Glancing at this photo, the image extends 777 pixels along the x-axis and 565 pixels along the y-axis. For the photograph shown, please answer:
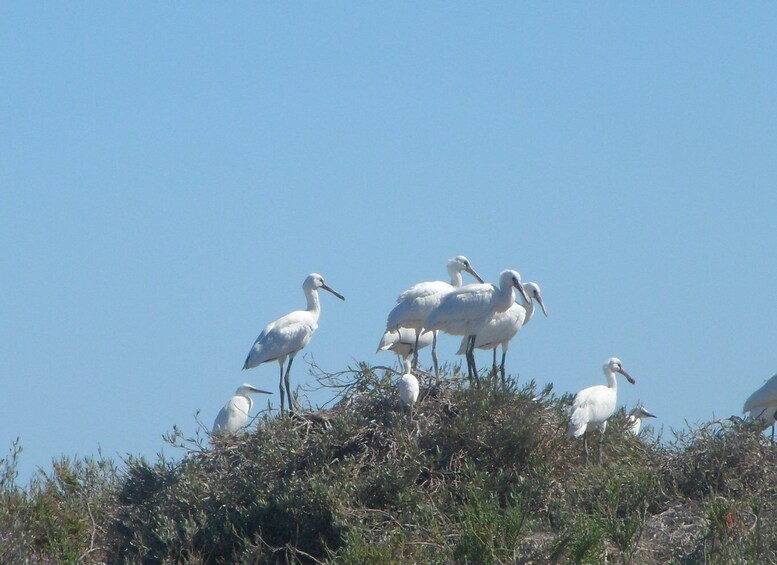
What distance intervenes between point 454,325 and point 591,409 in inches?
119

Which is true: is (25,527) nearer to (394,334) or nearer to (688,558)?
(688,558)

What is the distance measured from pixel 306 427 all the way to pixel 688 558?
4275 mm

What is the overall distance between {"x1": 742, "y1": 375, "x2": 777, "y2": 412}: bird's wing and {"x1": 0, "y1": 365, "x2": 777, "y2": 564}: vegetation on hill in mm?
3537

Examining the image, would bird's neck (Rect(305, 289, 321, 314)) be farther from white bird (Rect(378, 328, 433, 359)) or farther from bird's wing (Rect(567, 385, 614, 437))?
bird's wing (Rect(567, 385, 614, 437))

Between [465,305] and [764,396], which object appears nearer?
[465,305]

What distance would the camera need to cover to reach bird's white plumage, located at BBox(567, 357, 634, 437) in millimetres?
13195

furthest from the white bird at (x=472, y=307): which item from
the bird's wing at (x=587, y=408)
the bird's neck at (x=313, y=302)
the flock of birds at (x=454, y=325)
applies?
the bird's neck at (x=313, y=302)

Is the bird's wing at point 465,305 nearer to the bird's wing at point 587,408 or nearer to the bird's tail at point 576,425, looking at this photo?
the bird's wing at point 587,408

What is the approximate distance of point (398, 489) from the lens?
1208 centimetres

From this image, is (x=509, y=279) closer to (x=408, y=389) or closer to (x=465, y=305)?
(x=465, y=305)

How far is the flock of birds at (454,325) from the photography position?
1622 centimetres

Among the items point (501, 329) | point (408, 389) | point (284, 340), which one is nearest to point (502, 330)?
point (501, 329)

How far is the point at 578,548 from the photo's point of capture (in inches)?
395

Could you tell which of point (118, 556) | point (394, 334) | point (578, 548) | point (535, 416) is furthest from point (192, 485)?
point (394, 334)
